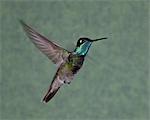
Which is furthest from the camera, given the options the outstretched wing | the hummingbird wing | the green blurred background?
the green blurred background

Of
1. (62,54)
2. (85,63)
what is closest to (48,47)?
(62,54)

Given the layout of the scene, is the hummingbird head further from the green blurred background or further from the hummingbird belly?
the green blurred background

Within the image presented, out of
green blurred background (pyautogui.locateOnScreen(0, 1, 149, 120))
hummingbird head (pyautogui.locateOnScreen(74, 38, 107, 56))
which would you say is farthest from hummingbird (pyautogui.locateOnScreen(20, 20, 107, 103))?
green blurred background (pyautogui.locateOnScreen(0, 1, 149, 120))

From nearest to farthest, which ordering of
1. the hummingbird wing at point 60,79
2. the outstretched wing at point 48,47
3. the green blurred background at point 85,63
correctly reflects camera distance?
the outstretched wing at point 48,47
the hummingbird wing at point 60,79
the green blurred background at point 85,63

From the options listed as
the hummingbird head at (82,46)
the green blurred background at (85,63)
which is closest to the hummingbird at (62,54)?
the hummingbird head at (82,46)

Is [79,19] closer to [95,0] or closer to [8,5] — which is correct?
[95,0]

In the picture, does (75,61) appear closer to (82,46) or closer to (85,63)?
(82,46)

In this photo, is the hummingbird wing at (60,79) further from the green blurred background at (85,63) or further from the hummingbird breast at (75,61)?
the green blurred background at (85,63)
